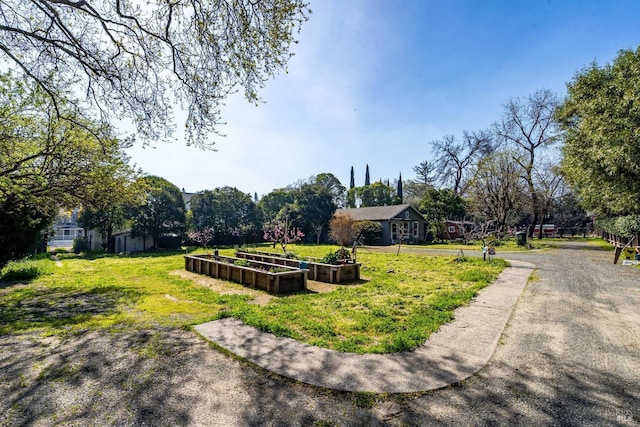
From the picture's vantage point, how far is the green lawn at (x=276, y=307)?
4871 mm

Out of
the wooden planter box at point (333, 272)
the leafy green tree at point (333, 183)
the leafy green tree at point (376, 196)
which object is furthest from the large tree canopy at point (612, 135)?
the leafy green tree at point (376, 196)

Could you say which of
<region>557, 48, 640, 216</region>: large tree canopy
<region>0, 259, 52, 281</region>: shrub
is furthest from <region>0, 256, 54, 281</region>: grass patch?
<region>557, 48, 640, 216</region>: large tree canopy

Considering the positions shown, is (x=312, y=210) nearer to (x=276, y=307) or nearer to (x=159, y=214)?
(x=159, y=214)

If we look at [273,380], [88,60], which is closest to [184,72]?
[88,60]

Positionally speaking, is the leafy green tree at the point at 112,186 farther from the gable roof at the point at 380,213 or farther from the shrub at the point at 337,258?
the gable roof at the point at 380,213

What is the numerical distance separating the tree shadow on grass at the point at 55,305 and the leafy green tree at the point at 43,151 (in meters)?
2.50

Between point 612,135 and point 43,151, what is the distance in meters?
16.0

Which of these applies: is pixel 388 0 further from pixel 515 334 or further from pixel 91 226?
pixel 91 226

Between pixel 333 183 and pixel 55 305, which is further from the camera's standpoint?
pixel 333 183

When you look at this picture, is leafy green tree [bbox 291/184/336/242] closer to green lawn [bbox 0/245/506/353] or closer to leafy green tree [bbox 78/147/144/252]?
leafy green tree [bbox 78/147/144/252]

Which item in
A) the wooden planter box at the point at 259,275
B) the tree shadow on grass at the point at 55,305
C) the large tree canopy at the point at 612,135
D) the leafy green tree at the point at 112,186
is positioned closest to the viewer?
the tree shadow on grass at the point at 55,305

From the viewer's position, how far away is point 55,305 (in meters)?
6.70

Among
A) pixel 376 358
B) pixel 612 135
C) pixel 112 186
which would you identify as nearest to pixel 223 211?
pixel 112 186

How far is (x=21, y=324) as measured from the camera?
5199 millimetres
